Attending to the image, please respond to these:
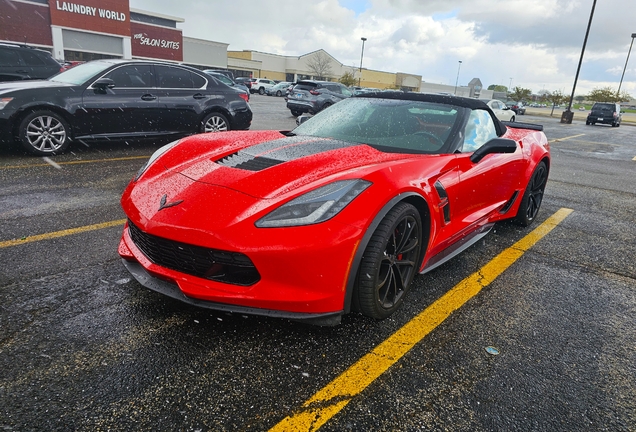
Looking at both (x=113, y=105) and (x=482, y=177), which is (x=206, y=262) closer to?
(x=482, y=177)

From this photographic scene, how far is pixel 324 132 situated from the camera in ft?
10.8

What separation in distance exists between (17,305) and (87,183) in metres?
2.93

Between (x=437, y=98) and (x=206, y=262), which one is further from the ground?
(x=437, y=98)

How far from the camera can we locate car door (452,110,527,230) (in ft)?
9.63

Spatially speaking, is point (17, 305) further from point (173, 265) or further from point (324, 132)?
point (324, 132)

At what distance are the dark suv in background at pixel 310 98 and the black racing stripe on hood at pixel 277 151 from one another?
13.8m

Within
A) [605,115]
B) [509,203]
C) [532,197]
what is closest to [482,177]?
[509,203]

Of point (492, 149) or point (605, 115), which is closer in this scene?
point (492, 149)

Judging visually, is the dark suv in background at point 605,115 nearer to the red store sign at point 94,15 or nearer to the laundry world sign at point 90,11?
the red store sign at point 94,15

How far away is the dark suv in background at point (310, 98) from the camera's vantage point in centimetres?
1673

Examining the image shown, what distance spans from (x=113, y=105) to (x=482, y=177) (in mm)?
5606

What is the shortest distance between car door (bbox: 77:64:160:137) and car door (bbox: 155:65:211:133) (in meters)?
0.15

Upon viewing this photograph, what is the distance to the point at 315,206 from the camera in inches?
80.9

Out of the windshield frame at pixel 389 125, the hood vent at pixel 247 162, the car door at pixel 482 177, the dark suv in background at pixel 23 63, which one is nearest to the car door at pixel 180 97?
the windshield frame at pixel 389 125
